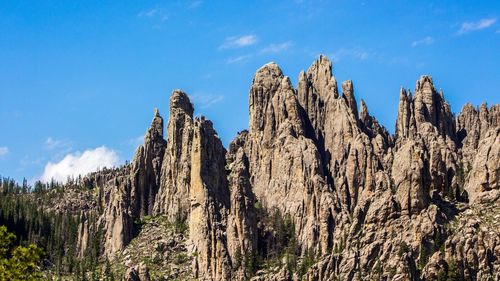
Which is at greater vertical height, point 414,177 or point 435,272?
Result: point 414,177

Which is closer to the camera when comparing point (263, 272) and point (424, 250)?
point (424, 250)

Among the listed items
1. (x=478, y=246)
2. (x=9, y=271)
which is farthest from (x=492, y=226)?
(x=9, y=271)

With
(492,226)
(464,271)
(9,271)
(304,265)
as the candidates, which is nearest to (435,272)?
(464,271)

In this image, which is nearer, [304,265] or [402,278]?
[402,278]

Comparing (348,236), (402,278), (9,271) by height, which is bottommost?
(9,271)

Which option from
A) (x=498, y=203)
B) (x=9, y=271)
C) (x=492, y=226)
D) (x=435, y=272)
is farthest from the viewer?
(x=498, y=203)

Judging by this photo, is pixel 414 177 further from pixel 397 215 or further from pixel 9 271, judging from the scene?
pixel 9 271

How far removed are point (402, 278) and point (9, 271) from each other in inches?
4571

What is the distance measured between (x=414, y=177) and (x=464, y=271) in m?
27.0

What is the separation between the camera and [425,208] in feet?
617

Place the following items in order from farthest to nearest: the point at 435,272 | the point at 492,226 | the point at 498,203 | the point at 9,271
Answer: the point at 498,203 → the point at 492,226 → the point at 435,272 → the point at 9,271

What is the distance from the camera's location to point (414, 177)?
192 metres

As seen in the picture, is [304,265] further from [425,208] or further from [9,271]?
[9,271]

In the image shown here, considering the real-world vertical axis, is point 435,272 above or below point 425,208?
below
